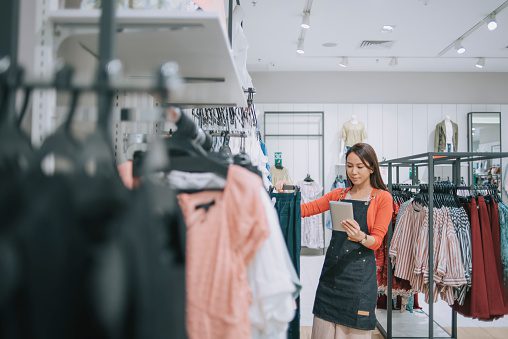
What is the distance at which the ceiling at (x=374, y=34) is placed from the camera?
15.3ft

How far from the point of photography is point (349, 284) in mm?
2346

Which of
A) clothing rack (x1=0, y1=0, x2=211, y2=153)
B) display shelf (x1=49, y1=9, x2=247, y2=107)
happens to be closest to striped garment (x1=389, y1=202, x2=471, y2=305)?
display shelf (x1=49, y1=9, x2=247, y2=107)

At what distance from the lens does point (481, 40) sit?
574cm

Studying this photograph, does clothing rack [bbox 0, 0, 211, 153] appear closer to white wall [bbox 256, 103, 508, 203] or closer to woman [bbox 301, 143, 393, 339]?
woman [bbox 301, 143, 393, 339]

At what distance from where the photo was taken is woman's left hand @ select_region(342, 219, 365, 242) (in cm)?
230

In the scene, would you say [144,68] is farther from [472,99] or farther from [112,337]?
[472,99]

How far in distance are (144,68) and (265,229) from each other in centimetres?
90

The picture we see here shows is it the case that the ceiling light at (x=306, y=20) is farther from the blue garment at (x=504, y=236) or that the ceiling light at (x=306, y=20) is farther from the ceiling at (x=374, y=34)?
the blue garment at (x=504, y=236)

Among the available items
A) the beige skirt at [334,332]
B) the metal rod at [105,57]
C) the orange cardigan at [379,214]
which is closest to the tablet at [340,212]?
the orange cardigan at [379,214]

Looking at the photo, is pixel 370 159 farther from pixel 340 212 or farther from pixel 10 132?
pixel 10 132

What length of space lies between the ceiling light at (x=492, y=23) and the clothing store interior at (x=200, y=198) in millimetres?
20

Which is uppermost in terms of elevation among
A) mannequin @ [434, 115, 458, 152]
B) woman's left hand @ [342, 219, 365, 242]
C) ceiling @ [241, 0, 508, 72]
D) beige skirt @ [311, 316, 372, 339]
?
ceiling @ [241, 0, 508, 72]

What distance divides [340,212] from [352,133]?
15.8ft

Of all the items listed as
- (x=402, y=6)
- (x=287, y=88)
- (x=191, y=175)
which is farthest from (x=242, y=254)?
(x=287, y=88)
